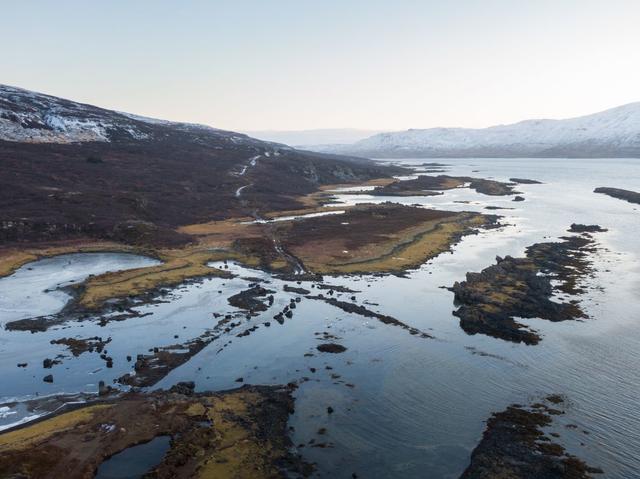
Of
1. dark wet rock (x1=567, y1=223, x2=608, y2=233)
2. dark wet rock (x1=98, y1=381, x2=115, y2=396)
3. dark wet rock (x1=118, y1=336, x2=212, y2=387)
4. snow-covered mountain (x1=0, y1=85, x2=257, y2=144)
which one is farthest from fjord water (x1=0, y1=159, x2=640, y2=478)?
snow-covered mountain (x1=0, y1=85, x2=257, y2=144)

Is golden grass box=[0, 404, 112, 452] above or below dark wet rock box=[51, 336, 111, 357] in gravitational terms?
above

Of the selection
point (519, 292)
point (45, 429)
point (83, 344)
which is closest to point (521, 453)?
point (45, 429)

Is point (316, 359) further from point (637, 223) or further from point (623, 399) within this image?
point (637, 223)

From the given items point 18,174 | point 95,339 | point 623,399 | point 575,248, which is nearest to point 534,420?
point 623,399

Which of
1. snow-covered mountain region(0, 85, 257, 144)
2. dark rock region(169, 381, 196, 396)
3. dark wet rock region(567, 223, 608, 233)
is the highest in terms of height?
snow-covered mountain region(0, 85, 257, 144)

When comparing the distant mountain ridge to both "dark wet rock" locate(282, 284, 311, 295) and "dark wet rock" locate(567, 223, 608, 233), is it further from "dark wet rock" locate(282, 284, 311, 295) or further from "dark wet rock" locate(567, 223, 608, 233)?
"dark wet rock" locate(567, 223, 608, 233)

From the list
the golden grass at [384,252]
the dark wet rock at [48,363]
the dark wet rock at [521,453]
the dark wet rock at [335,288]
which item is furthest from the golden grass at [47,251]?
the dark wet rock at [521,453]

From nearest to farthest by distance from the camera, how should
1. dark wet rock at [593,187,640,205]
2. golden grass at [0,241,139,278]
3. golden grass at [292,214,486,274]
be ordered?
golden grass at [0,241,139,278], golden grass at [292,214,486,274], dark wet rock at [593,187,640,205]
